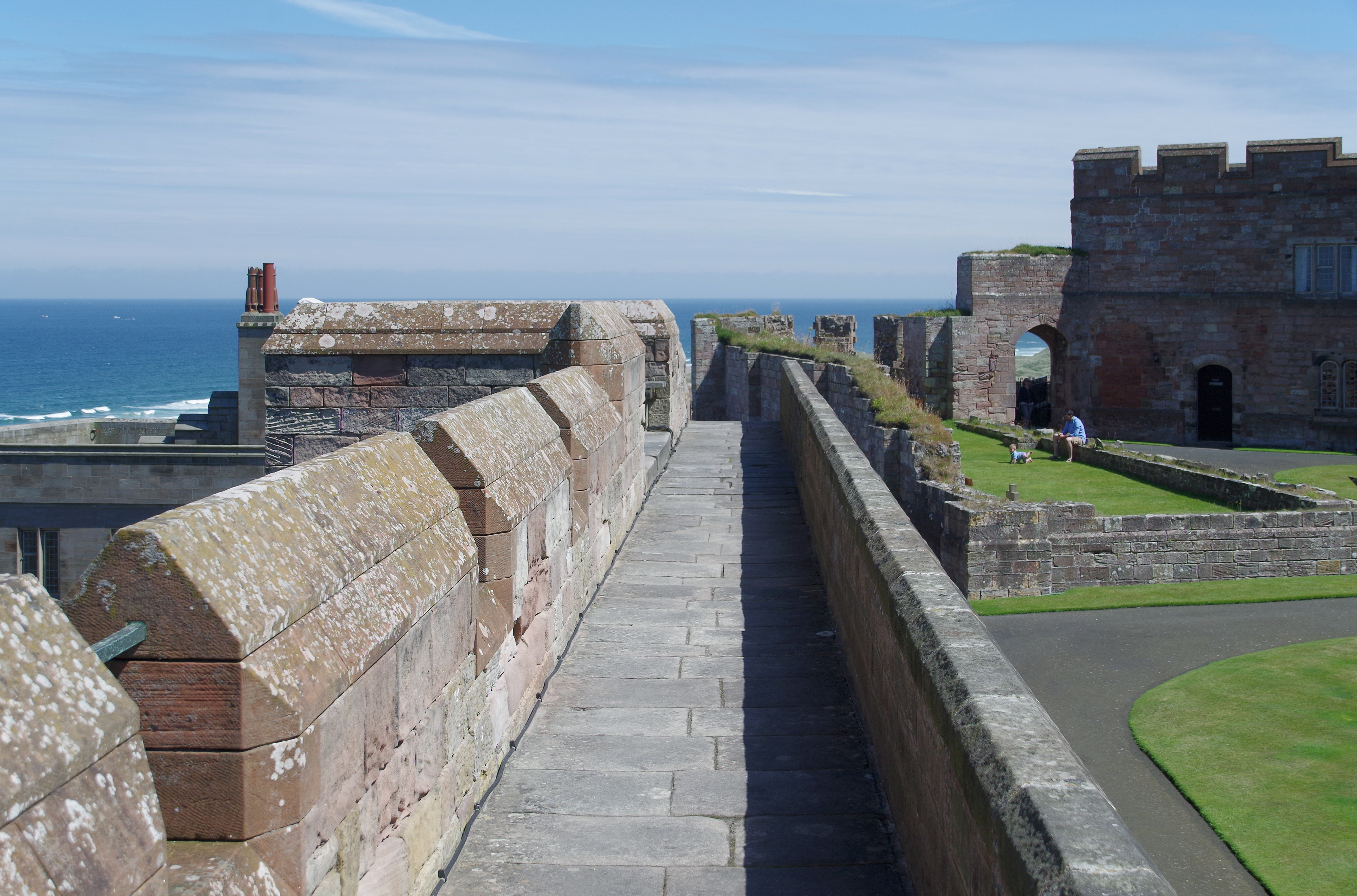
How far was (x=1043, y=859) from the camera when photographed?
2029 millimetres

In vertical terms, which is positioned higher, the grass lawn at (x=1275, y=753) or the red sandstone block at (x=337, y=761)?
the red sandstone block at (x=337, y=761)

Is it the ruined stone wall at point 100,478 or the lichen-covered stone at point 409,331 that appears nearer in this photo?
the lichen-covered stone at point 409,331

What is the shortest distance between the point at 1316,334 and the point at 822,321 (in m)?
16.2

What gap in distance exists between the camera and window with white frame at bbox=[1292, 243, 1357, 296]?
106ft

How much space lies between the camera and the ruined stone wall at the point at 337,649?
2.17 metres

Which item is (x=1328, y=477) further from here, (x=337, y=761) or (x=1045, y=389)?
(x=337, y=761)

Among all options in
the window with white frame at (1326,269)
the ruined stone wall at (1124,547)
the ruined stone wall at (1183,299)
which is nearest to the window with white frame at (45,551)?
the ruined stone wall at (1124,547)

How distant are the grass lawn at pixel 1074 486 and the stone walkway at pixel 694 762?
42.6 feet

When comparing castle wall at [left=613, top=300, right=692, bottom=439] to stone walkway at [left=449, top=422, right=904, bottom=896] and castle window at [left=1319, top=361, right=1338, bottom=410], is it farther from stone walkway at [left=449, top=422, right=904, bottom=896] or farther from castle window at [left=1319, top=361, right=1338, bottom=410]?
castle window at [left=1319, top=361, right=1338, bottom=410]

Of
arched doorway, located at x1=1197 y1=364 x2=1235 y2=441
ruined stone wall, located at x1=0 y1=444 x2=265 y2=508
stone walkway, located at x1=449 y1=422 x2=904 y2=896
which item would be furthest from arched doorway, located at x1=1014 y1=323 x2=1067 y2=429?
stone walkway, located at x1=449 y1=422 x2=904 y2=896

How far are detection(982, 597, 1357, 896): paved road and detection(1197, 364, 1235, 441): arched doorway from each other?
20.4m

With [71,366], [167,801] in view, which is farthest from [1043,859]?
[71,366]

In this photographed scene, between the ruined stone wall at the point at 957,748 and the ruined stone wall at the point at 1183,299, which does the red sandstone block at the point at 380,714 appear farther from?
the ruined stone wall at the point at 1183,299

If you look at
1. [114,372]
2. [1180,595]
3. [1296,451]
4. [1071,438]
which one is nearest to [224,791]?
[1180,595]
